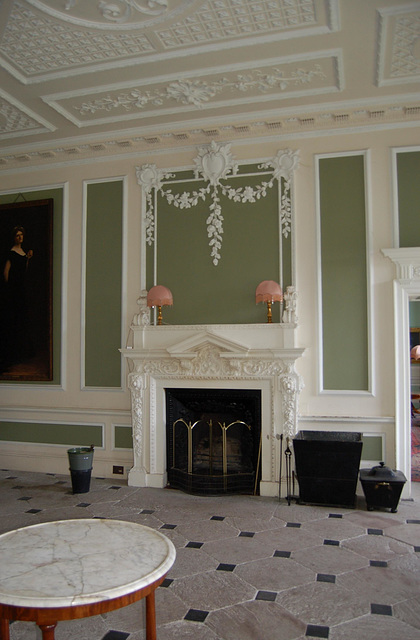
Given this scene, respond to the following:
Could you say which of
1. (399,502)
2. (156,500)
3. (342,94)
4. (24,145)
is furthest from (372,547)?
(24,145)

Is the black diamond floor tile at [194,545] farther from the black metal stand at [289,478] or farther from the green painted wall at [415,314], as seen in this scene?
the green painted wall at [415,314]

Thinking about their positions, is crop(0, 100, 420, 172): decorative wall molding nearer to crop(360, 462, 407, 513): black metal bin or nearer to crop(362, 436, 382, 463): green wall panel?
crop(362, 436, 382, 463): green wall panel

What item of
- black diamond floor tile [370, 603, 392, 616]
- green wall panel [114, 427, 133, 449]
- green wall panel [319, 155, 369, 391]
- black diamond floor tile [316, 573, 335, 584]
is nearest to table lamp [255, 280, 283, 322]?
green wall panel [319, 155, 369, 391]

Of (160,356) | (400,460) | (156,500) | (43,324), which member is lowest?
(156,500)

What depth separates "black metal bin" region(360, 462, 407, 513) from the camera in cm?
482

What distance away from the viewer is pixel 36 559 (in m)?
2.48

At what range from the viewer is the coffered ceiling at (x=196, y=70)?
4152 mm

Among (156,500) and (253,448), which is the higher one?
(253,448)

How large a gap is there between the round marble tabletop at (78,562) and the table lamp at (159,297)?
3.19 m

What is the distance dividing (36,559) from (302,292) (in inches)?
161

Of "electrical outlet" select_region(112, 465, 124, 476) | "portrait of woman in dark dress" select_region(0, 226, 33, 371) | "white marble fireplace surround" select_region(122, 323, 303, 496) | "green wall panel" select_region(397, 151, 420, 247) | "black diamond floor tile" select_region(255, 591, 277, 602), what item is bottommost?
"black diamond floor tile" select_region(255, 591, 277, 602)

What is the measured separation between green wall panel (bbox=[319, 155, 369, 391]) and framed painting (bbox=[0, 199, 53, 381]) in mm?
3559

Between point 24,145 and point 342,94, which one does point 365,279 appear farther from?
point 24,145

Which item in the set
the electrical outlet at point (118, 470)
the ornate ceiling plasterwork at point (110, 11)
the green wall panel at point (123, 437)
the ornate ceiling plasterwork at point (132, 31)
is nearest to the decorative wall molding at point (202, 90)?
the ornate ceiling plasterwork at point (132, 31)
